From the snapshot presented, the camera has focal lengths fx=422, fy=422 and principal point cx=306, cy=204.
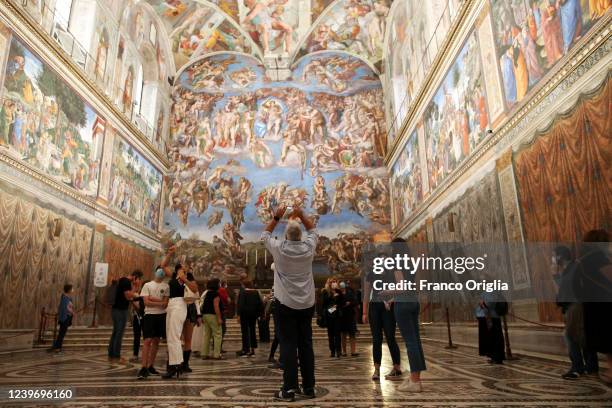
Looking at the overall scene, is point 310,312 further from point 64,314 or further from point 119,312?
point 64,314

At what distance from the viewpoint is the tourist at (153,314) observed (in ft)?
16.7

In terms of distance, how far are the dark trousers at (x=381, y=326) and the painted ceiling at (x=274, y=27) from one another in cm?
1858

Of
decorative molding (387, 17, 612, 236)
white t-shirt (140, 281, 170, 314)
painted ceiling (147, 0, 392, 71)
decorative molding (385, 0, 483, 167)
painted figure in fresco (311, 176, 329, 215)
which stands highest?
painted ceiling (147, 0, 392, 71)

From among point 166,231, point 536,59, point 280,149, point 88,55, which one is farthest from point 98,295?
point 536,59

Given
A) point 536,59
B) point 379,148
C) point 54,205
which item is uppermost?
point 379,148

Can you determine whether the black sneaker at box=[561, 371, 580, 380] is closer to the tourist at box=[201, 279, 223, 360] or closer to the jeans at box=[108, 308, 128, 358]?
the tourist at box=[201, 279, 223, 360]

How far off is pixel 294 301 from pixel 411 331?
4.04ft

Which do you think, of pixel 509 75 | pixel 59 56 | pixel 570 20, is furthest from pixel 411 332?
pixel 59 56

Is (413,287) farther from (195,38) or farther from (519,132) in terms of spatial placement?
(195,38)

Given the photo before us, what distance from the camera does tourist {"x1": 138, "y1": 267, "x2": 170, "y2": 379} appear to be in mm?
5098

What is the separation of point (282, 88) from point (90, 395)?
68.8 ft

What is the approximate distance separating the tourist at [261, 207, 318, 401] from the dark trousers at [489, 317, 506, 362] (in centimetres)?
384

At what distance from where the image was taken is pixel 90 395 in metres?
3.80

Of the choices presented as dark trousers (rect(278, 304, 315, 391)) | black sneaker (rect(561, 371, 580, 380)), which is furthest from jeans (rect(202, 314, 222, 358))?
black sneaker (rect(561, 371, 580, 380))
